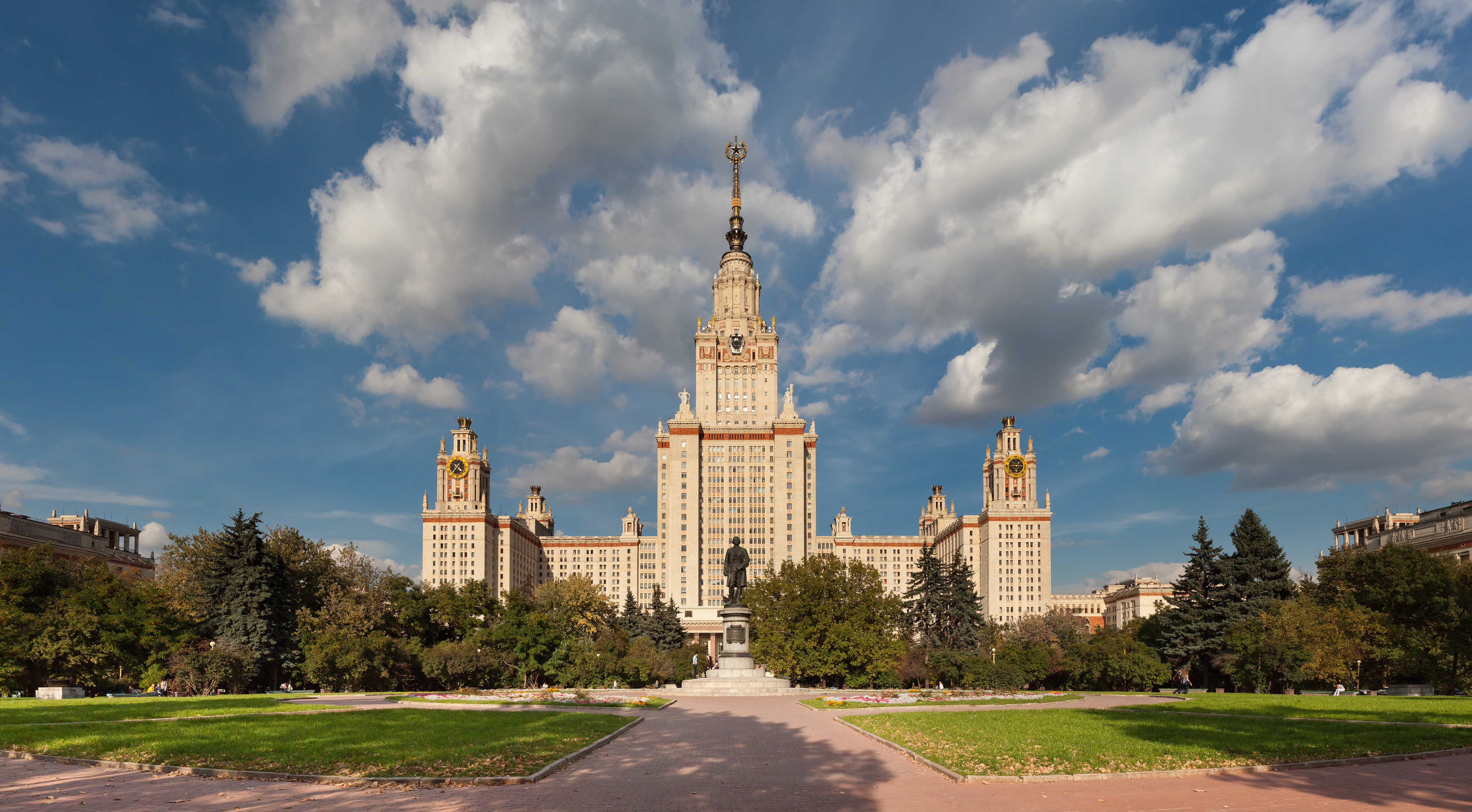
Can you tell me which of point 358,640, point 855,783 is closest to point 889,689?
point 358,640

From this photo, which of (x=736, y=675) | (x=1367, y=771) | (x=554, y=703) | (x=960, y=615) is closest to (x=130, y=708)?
(x=554, y=703)

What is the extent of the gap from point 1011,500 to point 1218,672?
105155mm

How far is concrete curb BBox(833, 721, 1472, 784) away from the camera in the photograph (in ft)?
49.3

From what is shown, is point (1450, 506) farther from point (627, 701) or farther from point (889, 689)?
point (627, 701)

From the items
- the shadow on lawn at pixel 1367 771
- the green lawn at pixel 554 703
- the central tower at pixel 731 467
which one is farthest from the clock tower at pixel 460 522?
the shadow on lawn at pixel 1367 771

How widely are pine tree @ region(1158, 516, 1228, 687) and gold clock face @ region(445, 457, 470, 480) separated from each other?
5335 inches

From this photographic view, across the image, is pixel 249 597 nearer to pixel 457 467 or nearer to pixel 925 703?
pixel 925 703

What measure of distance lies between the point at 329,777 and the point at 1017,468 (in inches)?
6331

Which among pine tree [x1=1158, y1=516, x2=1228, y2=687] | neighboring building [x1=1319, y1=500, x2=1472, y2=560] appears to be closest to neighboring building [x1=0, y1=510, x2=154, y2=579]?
pine tree [x1=1158, y1=516, x2=1228, y2=687]

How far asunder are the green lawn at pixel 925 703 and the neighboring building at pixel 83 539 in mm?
60204

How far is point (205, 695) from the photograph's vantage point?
4131cm

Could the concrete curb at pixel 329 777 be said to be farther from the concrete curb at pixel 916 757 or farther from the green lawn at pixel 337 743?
the concrete curb at pixel 916 757

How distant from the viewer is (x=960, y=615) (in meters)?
75.4

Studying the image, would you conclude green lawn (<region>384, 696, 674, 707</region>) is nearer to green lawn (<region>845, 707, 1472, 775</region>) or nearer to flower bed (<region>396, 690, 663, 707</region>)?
flower bed (<region>396, 690, 663, 707</region>)
